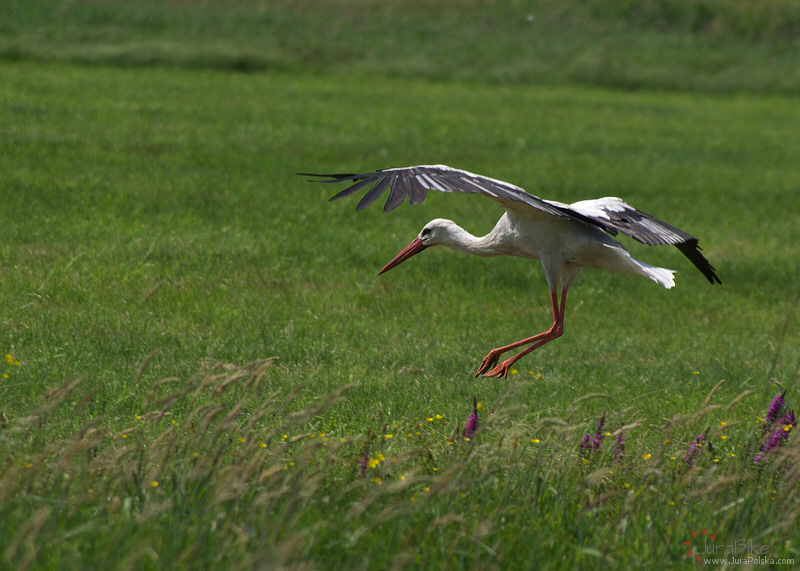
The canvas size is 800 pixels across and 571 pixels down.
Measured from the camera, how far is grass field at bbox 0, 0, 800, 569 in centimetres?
381

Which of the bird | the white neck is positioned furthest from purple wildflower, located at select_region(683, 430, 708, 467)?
the white neck

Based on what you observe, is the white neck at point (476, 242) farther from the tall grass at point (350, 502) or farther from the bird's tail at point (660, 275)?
the tall grass at point (350, 502)

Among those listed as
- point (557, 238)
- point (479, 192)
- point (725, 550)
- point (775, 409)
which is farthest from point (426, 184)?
point (725, 550)

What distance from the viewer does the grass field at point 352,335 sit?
3809 millimetres

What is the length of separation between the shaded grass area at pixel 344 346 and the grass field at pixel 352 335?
32 mm

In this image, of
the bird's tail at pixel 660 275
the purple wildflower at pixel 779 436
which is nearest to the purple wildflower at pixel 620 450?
the purple wildflower at pixel 779 436

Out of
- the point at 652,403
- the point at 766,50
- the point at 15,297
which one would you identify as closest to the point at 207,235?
the point at 15,297

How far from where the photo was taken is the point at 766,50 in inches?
1246

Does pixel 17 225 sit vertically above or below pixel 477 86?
above

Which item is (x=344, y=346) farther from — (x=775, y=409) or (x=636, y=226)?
(x=775, y=409)

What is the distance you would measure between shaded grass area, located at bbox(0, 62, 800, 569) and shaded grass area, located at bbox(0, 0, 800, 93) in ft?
18.5

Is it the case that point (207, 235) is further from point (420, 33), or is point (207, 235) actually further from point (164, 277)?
point (420, 33)

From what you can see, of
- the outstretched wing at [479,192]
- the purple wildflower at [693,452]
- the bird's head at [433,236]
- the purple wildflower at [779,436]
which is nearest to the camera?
the purple wildflower at [779,436]

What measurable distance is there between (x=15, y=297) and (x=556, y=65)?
921 inches
